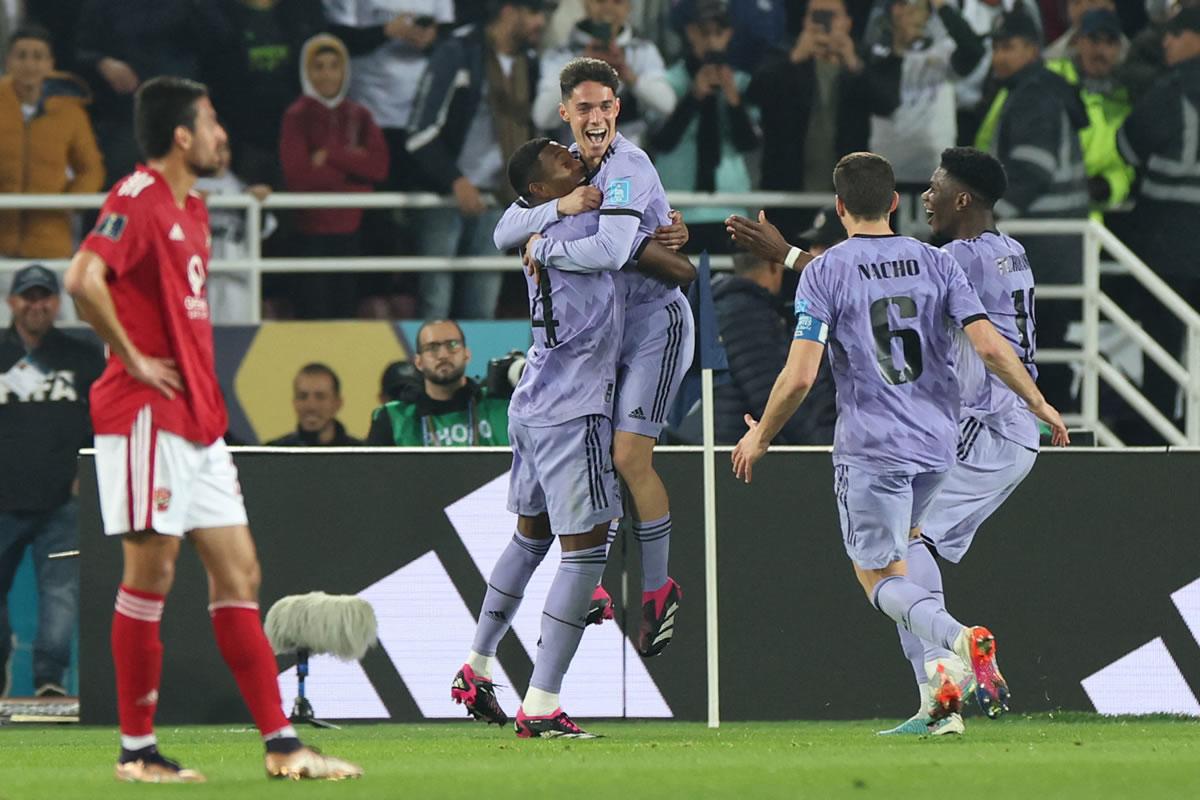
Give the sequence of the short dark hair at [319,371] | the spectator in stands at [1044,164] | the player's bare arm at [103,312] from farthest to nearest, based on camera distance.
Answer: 1. the spectator in stands at [1044,164]
2. the short dark hair at [319,371]
3. the player's bare arm at [103,312]

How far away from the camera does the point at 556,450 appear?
808 cm

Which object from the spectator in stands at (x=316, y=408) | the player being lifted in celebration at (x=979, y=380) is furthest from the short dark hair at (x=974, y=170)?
the spectator in stands at (x=316, y=408)

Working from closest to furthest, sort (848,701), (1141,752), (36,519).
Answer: (1141,752) < (848,701) < (36,519)

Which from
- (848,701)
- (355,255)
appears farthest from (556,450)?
(355,255)

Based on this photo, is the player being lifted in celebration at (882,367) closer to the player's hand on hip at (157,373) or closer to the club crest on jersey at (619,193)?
the club crest on jersey at (619,193)

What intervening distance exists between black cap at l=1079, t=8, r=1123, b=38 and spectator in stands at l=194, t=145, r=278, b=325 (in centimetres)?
567

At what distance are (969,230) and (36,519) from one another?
552 centimetres

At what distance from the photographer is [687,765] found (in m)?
6.48

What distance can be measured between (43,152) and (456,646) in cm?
489

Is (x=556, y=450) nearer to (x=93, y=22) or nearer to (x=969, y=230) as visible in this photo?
(x=969, y=230)

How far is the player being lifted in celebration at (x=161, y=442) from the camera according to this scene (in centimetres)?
602

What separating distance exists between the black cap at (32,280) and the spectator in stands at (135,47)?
168cm

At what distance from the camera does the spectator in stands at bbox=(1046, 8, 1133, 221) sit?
1377 cm

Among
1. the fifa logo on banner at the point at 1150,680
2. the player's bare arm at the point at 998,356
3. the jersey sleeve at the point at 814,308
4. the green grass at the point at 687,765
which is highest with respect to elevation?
the jersey sleeve at the point at 814,308
